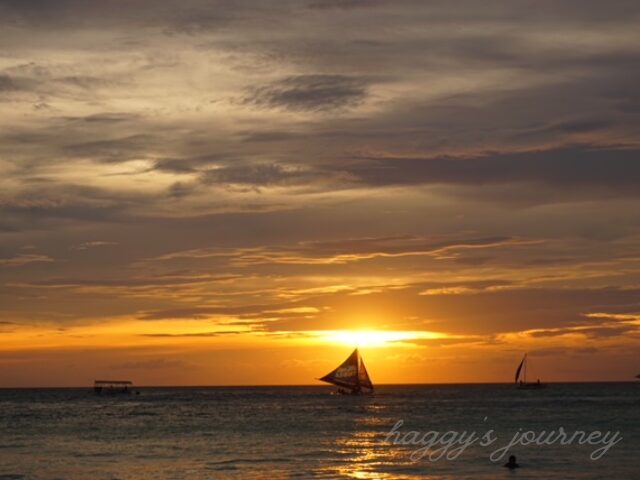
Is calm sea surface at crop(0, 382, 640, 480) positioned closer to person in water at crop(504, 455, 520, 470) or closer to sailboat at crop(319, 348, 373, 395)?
person in water at crop(504, 455, 520, 470)

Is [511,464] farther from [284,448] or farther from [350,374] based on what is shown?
[350,374]

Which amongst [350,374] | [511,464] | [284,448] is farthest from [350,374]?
[511,464]

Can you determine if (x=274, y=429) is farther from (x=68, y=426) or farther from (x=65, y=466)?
(x=65, y=466)

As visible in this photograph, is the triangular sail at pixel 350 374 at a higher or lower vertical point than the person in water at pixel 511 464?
higher

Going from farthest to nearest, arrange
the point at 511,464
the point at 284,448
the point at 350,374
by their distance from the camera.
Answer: the point at 350,374 → the point at 284,448 → the point at 511,464

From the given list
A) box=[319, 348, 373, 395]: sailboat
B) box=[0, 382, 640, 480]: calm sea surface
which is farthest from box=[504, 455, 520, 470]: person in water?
box=[319, 348, 373, 395]: sailboat

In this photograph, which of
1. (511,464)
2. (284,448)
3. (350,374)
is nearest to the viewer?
(511,464)

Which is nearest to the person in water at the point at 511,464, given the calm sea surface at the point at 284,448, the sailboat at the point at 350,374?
the calm sea surface at the point at 284,448

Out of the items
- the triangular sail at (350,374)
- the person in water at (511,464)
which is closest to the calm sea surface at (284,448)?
the person in water at (511,464)

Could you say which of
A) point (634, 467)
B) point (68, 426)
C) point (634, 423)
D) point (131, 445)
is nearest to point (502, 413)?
point (634, 423)

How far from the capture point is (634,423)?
103875 millimetres

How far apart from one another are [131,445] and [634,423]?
52.6 m

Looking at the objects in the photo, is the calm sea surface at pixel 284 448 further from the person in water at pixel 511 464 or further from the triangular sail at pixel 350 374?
the triangular sail at pixel 350 374

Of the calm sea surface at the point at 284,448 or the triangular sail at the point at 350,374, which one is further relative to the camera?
the triangular sail at the point at 350,374
